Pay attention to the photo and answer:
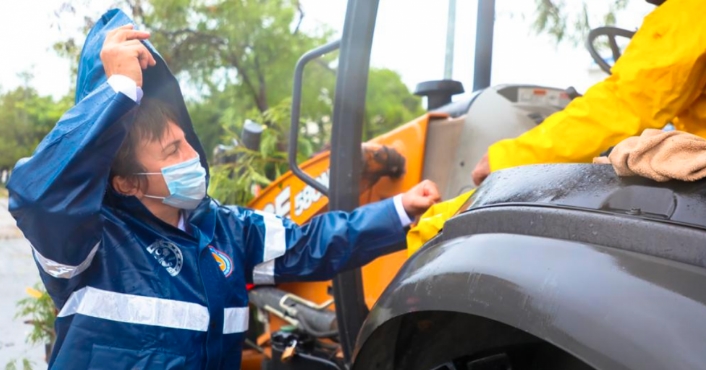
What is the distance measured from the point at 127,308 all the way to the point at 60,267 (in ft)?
0.64

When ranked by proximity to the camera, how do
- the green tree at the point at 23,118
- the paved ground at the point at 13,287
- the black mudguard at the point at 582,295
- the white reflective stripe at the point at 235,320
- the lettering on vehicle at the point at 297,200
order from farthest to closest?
the green tree at the point at 23,118 → the paved ground at the point at 13,287 → the lettering on vehicle at the point at 297,200 → the white reflective stripe at the point at 235,320 → the black mudguard at the point at 582,295

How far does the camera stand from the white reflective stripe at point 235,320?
194cm

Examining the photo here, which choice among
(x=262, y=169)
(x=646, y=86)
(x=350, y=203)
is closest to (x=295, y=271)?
(x=350, y=203)

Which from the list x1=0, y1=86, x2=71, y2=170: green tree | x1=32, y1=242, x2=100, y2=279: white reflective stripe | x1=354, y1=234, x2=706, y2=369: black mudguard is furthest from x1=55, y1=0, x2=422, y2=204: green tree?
x1=354, y1=234, x2=706, y2=369: black mudguard

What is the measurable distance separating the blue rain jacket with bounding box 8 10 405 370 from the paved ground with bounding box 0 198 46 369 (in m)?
0.51

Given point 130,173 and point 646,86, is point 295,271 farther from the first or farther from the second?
point 646,86

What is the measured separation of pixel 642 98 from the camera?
1600 millimetres

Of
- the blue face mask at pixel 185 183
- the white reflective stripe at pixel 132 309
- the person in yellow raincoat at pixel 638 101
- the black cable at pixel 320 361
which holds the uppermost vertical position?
the person in yellow raincoat at pixel 638 101

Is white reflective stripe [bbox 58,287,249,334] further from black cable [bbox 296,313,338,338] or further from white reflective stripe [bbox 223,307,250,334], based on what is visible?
black cable [bbox 296,313,338,338]

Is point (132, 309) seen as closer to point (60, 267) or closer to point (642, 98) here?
point (60, 267)

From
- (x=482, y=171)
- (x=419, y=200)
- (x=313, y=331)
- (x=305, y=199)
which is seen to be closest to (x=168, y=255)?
(x=419, y=200)

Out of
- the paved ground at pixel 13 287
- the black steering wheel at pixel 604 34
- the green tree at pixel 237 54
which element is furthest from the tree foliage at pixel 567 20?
the green tree at pixel 237 54

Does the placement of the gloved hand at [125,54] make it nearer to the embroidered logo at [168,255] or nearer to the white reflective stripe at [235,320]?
the embroidered logo at [168,255]

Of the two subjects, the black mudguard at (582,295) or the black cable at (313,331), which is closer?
the black mudguard at (582,295)
